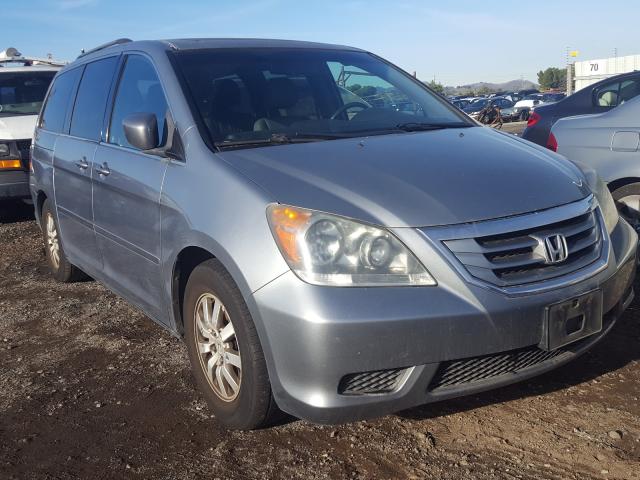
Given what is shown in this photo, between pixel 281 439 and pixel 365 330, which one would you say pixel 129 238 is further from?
pixel 365 330

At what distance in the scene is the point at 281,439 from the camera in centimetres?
296

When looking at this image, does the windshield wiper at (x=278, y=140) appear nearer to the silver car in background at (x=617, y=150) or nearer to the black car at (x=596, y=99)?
the silver car in background at (x=617, y=150)

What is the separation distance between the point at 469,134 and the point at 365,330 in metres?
1.61

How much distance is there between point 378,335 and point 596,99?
20.5 feet

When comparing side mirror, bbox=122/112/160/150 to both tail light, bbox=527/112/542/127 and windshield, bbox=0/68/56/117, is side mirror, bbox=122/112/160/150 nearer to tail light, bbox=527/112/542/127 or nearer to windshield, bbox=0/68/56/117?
tail light, bbox=527/112/542/127

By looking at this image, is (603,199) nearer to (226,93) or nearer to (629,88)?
(226,93)

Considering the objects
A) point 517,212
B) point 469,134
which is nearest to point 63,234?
point 469,134

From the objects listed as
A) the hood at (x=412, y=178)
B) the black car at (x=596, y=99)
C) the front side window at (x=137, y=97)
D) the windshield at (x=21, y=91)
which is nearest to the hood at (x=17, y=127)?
the windshield at (x=21, y=91)

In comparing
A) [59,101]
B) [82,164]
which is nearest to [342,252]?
[82,164]

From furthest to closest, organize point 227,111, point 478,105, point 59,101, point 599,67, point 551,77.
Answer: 1. point 551,77
2. point 599,67
3. point 478,105
4. point 59,101
5. point 227,111

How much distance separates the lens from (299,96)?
3760 mm

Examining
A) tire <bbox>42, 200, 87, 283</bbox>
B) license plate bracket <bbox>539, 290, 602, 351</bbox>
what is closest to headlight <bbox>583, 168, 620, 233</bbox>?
license plate bracket <bbox>539, 290, 602, 351</bbox>

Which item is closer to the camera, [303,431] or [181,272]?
[303,431]

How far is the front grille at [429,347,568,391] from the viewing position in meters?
2.58
